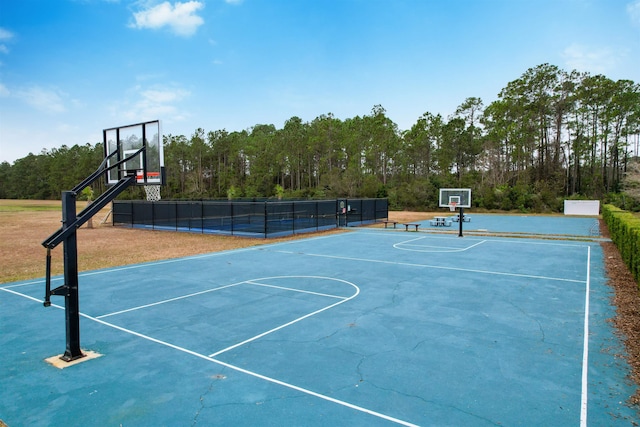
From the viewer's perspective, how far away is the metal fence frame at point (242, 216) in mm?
23359

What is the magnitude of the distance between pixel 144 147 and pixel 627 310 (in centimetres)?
1059

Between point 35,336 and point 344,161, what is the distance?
63.5 meters

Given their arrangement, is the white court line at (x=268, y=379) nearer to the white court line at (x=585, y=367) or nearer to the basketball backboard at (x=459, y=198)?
the white court line at (x=585, y=367)

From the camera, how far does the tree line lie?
5069 centimetres

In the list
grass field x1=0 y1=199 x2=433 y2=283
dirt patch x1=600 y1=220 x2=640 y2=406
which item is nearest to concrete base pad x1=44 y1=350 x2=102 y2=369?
dirt patch x1=600 y1=220 x2=640 y2=406

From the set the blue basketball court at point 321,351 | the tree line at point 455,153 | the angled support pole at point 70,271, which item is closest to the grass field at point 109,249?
the blue basketball court at point 321,351

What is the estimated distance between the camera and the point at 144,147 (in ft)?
26.3

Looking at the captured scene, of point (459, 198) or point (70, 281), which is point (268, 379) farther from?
point (459, 198)

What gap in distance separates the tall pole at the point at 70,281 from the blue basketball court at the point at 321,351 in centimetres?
33

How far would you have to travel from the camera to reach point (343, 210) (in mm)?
27844

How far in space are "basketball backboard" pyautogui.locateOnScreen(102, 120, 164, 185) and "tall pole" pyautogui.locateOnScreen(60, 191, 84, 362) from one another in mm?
2188

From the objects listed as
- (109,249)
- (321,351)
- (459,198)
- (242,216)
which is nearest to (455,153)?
(459,198)

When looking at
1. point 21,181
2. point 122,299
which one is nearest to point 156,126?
point 122,299

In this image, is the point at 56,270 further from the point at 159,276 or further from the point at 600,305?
the point at 600,305
